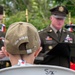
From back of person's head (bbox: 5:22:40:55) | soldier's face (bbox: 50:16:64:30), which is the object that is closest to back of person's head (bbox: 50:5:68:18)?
soldier's face (bbox: 50:16:64:30)

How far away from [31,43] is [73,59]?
138 cm

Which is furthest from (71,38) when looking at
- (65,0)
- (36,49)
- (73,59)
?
(65,0)

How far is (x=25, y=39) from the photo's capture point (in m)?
1.69

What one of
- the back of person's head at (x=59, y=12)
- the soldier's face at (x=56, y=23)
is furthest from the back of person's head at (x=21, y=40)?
the back of person's head at (x=59, y=12)

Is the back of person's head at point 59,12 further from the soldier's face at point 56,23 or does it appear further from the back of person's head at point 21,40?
the back of person's head at point 21,40

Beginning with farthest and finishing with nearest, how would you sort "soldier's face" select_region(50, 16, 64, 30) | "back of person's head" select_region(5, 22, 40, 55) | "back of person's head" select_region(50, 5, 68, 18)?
"back of person's head" select_region(50, 5, 68, 18), "soldier's face" select_region(50, 16, 64, 30), "back of person's head" select_region(5, 22, 40, 55)

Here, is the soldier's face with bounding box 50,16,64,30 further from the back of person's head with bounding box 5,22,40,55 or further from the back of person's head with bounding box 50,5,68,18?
the back of person's head with bounding box 5,22,40,55

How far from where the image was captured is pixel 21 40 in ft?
5.56

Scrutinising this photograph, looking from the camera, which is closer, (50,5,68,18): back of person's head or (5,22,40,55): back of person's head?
(5,22,40,55): back of person's head

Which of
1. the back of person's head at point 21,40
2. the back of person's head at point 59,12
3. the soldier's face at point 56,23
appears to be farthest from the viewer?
the back of person's head at point 59,12

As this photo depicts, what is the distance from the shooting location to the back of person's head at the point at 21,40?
1.70 metres

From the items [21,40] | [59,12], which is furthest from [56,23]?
[21,40]

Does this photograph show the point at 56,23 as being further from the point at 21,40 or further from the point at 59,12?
the point at 21,40

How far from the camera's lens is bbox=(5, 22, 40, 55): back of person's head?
1.70 metres
